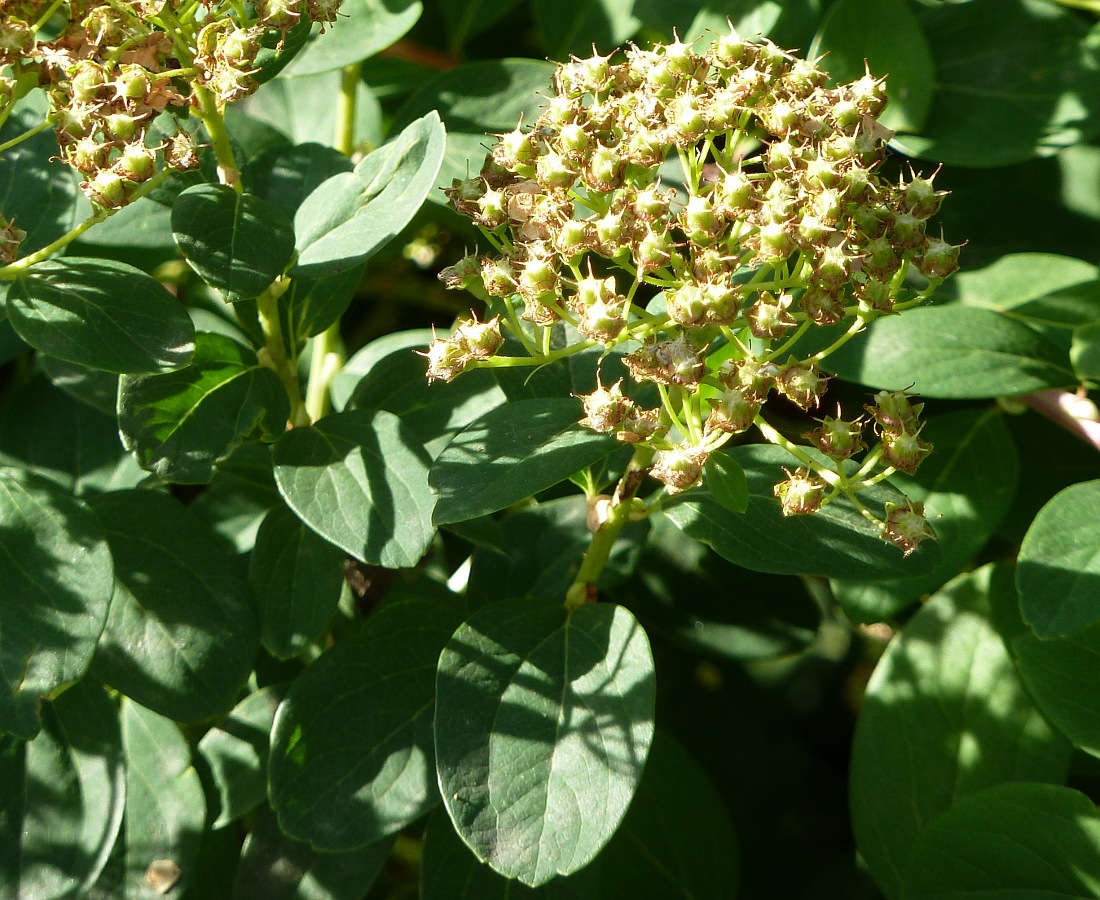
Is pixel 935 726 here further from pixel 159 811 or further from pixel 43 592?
pixel 43 592

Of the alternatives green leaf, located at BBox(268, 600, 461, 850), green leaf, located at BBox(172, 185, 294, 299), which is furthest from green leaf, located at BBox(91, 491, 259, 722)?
green leaf, located at BBox(172, 185, 294, 299)

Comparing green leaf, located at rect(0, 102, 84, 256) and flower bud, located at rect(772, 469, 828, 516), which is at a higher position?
green leaf, located at rect(0, 102, 84, 256)

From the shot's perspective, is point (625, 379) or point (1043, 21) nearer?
point (625, 379)

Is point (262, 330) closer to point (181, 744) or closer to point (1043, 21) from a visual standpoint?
point (181, 744)

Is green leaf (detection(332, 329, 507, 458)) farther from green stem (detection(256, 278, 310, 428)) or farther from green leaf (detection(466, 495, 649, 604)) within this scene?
green leaf (detection(466, 495, 649, 604))

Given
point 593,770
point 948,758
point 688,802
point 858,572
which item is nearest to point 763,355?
point 858,572
